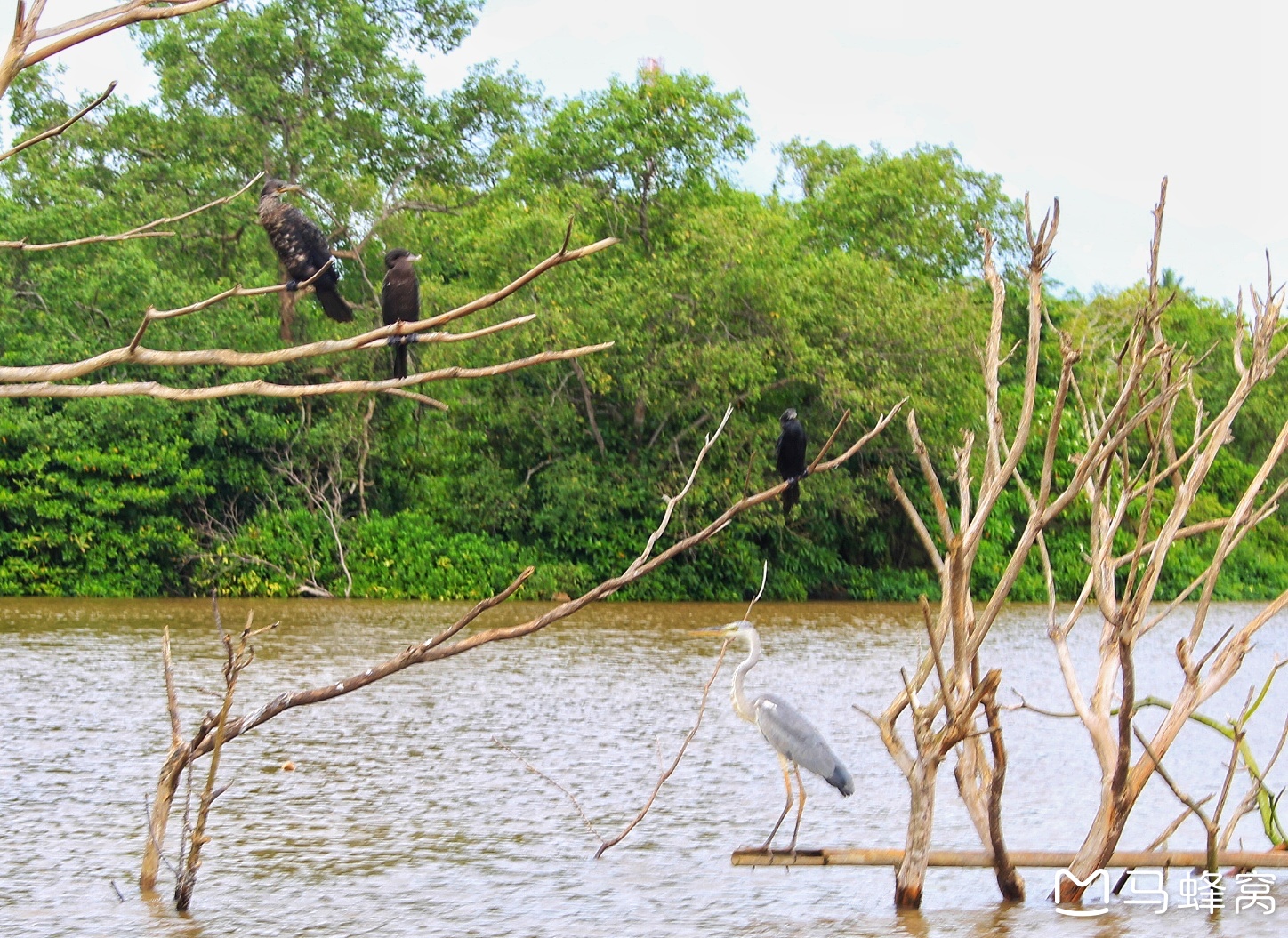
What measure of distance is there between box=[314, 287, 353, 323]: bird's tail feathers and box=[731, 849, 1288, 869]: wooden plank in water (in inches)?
99.7

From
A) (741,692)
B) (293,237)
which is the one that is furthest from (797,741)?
(293,237)

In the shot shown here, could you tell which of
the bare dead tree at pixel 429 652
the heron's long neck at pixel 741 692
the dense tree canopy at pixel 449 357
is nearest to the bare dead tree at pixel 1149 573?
the bare dead tree at pixel 429 652

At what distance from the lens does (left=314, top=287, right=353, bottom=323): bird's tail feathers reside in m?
4.84

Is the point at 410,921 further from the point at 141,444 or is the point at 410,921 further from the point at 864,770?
the point at 141,444

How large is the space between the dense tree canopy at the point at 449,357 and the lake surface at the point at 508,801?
22.1ft

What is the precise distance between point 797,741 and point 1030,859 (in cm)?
108

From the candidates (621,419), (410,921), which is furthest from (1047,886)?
(621,419)

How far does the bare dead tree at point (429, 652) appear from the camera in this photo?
374 cm

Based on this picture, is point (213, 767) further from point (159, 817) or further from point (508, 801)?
point (508, 801)

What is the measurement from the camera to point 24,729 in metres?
9.59

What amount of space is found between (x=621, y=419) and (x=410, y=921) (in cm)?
1759

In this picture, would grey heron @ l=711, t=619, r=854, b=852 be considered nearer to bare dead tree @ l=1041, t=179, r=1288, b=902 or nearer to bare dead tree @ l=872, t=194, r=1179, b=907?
bare dead tree @ l=872, t=194, r=1179, b=907

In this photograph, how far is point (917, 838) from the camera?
5.33 m

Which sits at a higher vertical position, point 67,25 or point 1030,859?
point 67,25
